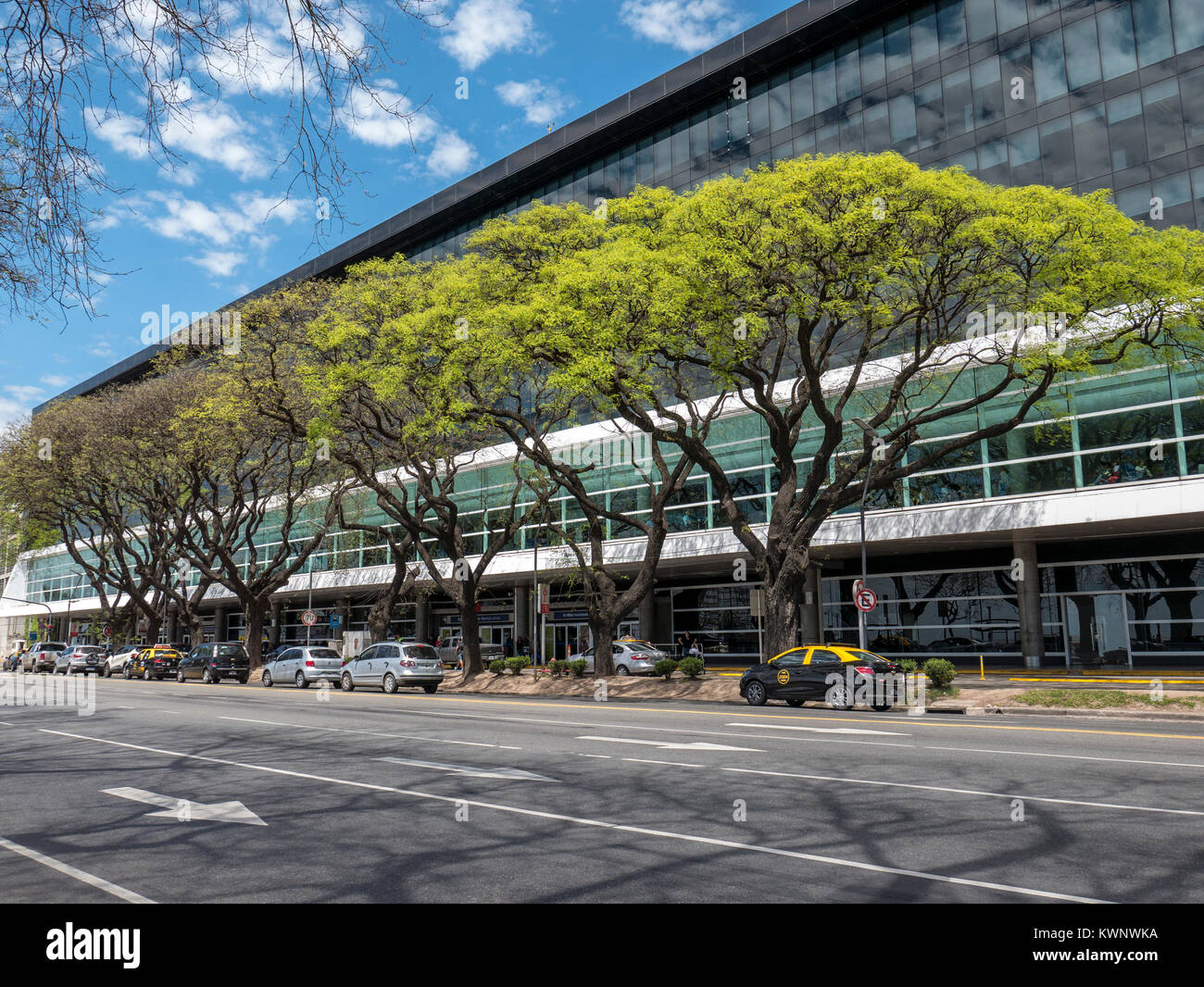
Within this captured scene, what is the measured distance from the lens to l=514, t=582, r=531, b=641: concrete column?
51.8 m

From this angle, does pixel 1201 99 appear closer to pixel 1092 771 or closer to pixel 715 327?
pixel 715 327

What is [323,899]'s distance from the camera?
18.2 feet

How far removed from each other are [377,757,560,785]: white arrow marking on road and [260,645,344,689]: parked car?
995 inches

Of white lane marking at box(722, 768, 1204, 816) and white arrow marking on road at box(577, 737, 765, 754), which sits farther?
white arrow marking on road at box(577, 737, 765, 754)

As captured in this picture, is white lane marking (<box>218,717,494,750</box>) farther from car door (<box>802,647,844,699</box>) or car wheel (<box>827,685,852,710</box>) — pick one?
car door (<box>802,647,844,699</box>)

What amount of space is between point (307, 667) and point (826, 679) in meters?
22.1

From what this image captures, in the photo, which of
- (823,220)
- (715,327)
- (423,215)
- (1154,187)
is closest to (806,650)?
(715,327)

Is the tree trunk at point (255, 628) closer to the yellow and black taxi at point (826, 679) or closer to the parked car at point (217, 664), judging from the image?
the parked car at point (217, 664)

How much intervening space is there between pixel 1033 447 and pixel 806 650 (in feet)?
43.0

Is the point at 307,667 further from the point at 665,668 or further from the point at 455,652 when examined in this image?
the point at 455,652

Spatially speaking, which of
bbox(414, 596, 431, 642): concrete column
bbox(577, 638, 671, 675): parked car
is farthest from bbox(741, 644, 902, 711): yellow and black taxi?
bbox(414, 596, 431, 642): concrete column

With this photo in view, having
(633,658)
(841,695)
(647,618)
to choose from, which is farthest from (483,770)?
(647,618)

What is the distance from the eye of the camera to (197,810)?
339 inches

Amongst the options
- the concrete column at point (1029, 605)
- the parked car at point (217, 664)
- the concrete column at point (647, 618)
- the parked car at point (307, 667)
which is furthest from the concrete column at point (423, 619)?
the concrete column at point (1029, 605)
